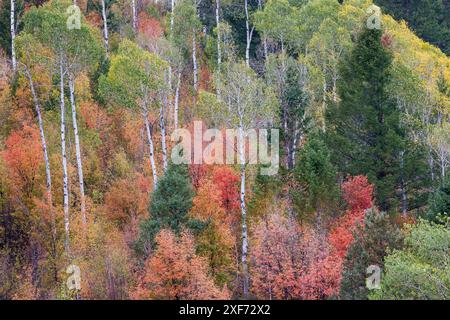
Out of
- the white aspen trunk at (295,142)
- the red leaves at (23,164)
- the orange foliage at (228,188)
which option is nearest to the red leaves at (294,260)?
the orange foliage at (228,188)

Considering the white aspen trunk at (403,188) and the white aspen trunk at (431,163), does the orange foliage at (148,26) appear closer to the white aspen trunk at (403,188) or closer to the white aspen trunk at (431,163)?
the white aspen trunk at (403,188)

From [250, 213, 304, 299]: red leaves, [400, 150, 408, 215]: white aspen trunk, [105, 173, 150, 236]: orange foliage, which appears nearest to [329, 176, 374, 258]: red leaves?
[400, 150, 408, 215]: white aspen trunk

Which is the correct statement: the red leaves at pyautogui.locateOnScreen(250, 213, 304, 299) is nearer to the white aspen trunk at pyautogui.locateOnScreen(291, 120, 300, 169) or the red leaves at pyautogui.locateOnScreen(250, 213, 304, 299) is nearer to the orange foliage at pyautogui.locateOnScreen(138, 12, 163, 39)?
the white aspen trunk at pyautogui.locateOnScreen(291, 120, 300, 169)

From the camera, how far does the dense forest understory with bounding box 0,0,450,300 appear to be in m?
29.1

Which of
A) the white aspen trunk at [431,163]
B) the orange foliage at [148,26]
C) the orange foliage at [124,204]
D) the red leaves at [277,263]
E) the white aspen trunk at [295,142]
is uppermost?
the orange foliage at [148,26]

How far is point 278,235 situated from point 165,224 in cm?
549

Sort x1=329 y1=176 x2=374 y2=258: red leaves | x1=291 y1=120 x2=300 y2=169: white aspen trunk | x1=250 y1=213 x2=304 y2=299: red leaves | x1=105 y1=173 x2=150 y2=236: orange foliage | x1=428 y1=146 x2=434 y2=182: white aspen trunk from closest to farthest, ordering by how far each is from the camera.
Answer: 1. x1=250 y1=213 x2=304 y2=299: red leaves
2. x1=329 y1=176 x2=374 y2=258: red leaves
3. x1=105 y1=173 x2=150 y2=236: orange foliage
4. x1=291 y1=120 x2=300 y2=169: white aspen trunk
5. x1=428 y1=146 x2=434 y2=182: white aspen trunk

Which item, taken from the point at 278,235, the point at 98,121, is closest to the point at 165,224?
the point at 278,235

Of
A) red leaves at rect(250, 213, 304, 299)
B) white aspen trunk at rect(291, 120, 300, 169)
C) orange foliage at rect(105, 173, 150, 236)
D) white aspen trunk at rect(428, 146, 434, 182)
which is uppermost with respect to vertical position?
white aspen trunk at rect(291, 120, 300, 169)

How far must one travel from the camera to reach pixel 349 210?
117 ft

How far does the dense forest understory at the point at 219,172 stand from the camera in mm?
29062

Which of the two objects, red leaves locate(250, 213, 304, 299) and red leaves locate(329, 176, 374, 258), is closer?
red leaves locate(250, 213, 304, 299)

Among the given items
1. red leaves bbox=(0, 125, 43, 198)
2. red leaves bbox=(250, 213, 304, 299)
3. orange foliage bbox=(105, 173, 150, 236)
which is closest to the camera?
red leaves bbox=(250, 213, 304, 299)

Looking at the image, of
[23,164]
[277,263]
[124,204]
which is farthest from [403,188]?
[23,164]
